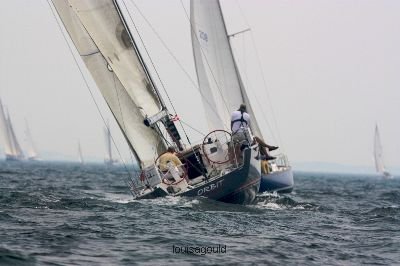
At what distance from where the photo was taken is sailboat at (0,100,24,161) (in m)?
A: 107

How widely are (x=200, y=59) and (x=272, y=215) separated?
45.2ft

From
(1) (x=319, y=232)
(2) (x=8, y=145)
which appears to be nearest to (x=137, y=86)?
(1) (x=319, y=232)

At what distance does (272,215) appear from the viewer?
16562mm

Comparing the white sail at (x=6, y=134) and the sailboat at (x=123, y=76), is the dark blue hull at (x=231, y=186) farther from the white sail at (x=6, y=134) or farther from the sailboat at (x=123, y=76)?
the white sail at (x=6, y=134)

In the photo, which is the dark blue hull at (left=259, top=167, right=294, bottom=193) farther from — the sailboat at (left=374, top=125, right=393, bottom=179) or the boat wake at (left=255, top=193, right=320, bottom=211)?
the sailboat at (left=374, top=125, right=393, bottom=179)

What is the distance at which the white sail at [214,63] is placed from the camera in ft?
93.6

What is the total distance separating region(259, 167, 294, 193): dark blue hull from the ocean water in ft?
17.3

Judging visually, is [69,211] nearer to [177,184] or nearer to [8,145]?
[177,184]

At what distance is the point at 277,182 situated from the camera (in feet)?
Answer: 81.1

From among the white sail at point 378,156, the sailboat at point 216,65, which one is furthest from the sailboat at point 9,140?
the sailboat at point 216,65

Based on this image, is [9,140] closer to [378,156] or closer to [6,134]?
[6,134]

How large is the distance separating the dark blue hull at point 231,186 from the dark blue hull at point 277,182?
584 centimetres

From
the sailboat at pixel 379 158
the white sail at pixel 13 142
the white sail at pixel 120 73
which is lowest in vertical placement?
the sailboat at pixel 379 158

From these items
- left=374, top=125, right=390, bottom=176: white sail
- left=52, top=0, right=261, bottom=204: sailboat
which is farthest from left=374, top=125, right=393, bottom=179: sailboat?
left=52, top=0, right=261, bottom=204: sailboat
